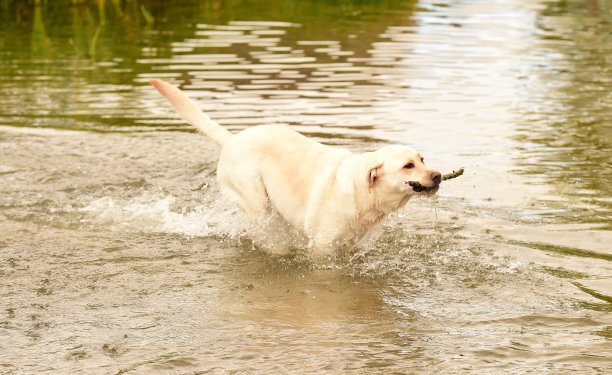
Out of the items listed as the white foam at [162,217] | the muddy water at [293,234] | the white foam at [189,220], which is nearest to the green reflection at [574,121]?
the muddy water at [293,234]

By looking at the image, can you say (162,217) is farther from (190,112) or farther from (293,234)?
→ (293,234)

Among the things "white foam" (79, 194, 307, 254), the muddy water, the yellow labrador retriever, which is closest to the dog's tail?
the yellow labrador retriever

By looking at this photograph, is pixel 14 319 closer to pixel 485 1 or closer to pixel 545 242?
pixel 545 242

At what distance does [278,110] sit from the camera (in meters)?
11.4

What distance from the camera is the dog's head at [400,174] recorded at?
5562mm

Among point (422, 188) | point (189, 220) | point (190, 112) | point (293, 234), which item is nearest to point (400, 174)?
point (422, 188)

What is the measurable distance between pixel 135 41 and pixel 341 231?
12.1 metres

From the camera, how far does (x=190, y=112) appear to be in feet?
22.5

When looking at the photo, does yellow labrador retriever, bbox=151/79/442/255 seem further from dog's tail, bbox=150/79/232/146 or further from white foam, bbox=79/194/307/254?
white foam, bbox=79/194/307/254

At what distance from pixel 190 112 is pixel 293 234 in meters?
1.26

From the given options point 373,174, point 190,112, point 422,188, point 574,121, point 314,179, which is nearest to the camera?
point 422,188

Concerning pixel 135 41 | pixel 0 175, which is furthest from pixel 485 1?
pixel 0 175

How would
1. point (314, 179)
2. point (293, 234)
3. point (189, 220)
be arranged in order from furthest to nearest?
point (189, 220) → point (293, 234) → point (314, 179)

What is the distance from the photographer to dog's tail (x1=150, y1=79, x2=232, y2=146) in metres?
6.84
